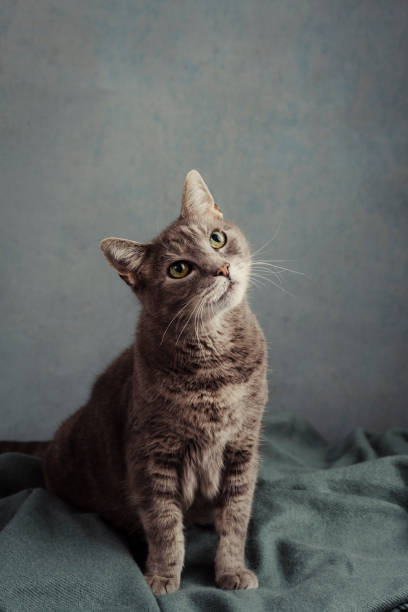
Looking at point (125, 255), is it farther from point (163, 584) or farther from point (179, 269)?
point (163, 584)

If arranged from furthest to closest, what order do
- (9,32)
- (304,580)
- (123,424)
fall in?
(9,32)
(123,424)
(304,580)

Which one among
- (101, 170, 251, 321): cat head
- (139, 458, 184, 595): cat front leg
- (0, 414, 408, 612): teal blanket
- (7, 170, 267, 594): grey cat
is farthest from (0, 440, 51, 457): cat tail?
(101, 170, 251, 321): cat head

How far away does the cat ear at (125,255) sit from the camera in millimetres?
1292

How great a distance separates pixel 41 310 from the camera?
6.93 ft

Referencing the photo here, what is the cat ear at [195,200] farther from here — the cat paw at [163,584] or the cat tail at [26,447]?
the cat tail at [26,447]

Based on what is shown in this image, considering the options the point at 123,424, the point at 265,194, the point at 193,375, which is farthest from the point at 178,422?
the point at 265,194

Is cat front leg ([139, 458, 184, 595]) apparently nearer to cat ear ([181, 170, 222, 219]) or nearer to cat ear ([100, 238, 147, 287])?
cat ear ([100, 238, 147, 287])

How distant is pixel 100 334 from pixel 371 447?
1.15 m

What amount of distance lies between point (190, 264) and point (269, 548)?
777 millimetres

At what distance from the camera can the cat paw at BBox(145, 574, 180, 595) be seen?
121 centimetres

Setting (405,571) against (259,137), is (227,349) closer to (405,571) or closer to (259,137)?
(405,571)

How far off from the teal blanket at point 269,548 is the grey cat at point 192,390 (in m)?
0.09

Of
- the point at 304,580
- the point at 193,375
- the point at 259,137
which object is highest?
the point at 259,137

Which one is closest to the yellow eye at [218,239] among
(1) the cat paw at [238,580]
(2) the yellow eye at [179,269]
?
(2) the yellow eye at [179,269]
